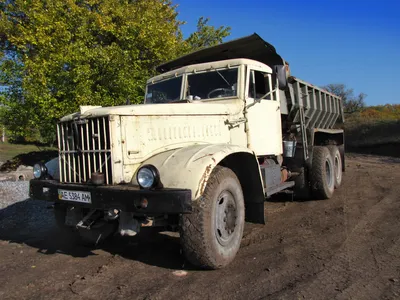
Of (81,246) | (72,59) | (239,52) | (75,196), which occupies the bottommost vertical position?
(81,246)

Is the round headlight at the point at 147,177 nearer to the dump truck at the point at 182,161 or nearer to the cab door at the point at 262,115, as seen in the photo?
the dump truck at the point at 182,161

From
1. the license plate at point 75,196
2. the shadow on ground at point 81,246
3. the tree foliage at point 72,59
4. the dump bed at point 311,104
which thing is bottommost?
the shadow on ground at point 81,246

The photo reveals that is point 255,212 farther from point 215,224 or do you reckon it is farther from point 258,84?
point 258,84

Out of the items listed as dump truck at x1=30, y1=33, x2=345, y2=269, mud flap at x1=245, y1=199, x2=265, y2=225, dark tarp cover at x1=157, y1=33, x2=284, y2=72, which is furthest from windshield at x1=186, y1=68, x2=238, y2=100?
mud flap at x1=245, y1=199, x2=265, y2=225

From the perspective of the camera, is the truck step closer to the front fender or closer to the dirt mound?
the front fender

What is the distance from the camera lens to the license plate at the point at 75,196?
3.69 metres

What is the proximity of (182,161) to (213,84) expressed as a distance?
206 centimetres

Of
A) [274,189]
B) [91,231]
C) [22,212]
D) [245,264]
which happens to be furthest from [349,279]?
[22,212]

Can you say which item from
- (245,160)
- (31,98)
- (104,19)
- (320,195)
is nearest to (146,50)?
(104,19)

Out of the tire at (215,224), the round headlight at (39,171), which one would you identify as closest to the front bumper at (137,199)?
the tire at (215,224)

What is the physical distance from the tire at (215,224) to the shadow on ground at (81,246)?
0.42 metres

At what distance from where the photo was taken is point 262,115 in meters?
5.55

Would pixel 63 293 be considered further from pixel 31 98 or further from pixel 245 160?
pixel 31 98

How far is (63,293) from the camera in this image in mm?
3344
